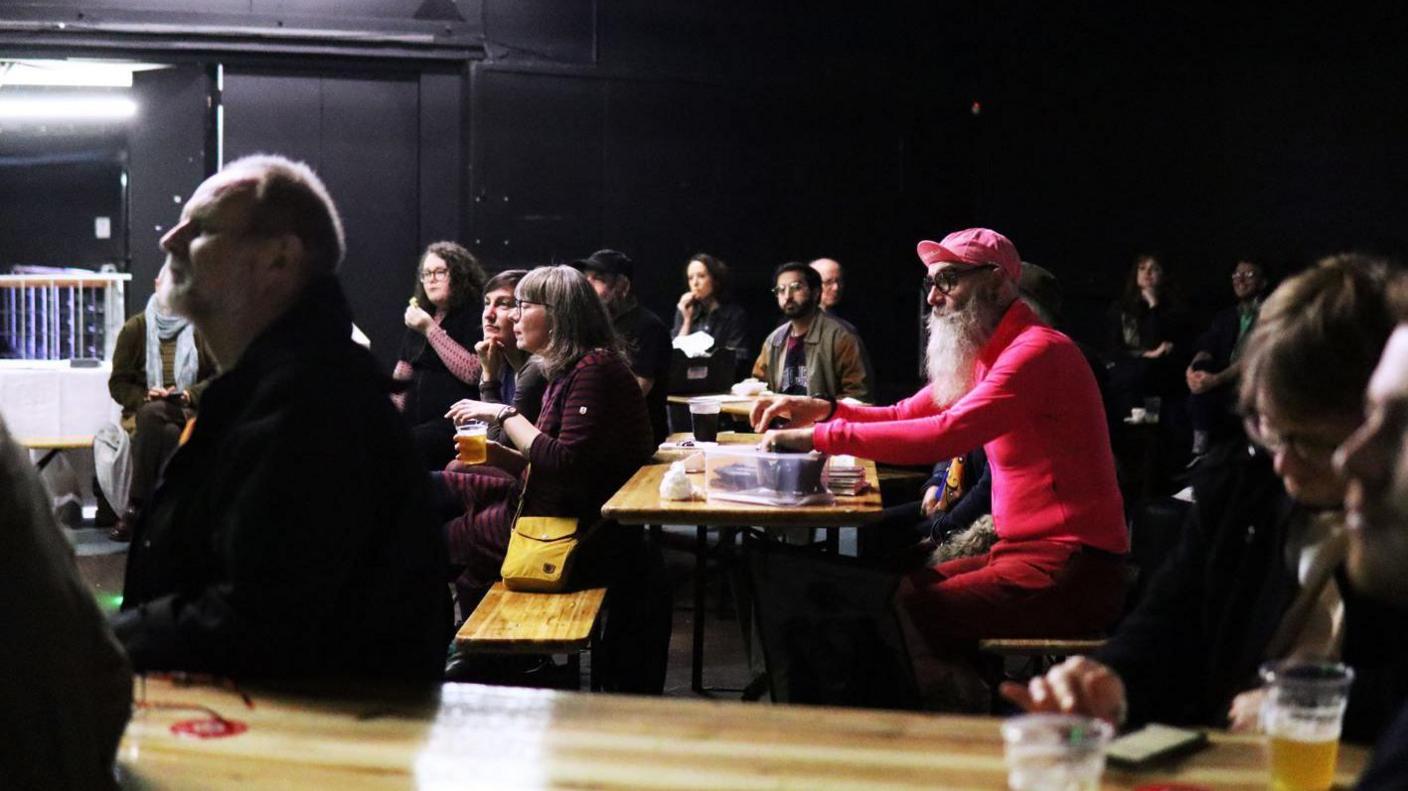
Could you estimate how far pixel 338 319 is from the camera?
224cm

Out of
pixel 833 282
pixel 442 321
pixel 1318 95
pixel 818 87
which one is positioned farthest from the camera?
pixel 1318 95

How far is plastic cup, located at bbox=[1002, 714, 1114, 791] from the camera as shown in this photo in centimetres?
149

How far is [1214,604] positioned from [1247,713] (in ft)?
0.86

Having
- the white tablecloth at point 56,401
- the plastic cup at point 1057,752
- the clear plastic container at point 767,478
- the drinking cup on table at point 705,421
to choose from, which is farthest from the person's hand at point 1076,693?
the white tablecloth at point 56,401

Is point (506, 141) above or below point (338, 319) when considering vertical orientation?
above

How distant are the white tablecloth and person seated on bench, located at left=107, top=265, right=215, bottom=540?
0.21 meters

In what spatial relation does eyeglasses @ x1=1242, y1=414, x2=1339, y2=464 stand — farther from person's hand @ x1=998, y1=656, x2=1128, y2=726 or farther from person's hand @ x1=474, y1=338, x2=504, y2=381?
person's hand @ x1=474, y1=338, x2=504, y2=381

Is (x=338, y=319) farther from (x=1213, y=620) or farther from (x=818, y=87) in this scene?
(x=818, y=87)

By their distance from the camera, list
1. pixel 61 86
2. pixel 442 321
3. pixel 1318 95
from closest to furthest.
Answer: pixel 442 321, pixel 1318 95, pixel 61 86

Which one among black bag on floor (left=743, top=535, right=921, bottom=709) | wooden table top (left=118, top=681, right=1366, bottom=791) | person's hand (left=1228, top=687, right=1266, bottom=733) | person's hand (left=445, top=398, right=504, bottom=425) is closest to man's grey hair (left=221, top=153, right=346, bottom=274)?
wooden table top (left=118, top=681, right=1366, bottom=791)

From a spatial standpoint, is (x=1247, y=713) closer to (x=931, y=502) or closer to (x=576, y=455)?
(x=576, y=455)

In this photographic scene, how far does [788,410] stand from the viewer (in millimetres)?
4238

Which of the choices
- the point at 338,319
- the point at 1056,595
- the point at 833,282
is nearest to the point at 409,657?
the point at 338,319

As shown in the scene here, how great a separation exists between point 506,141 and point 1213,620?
8175 mm
